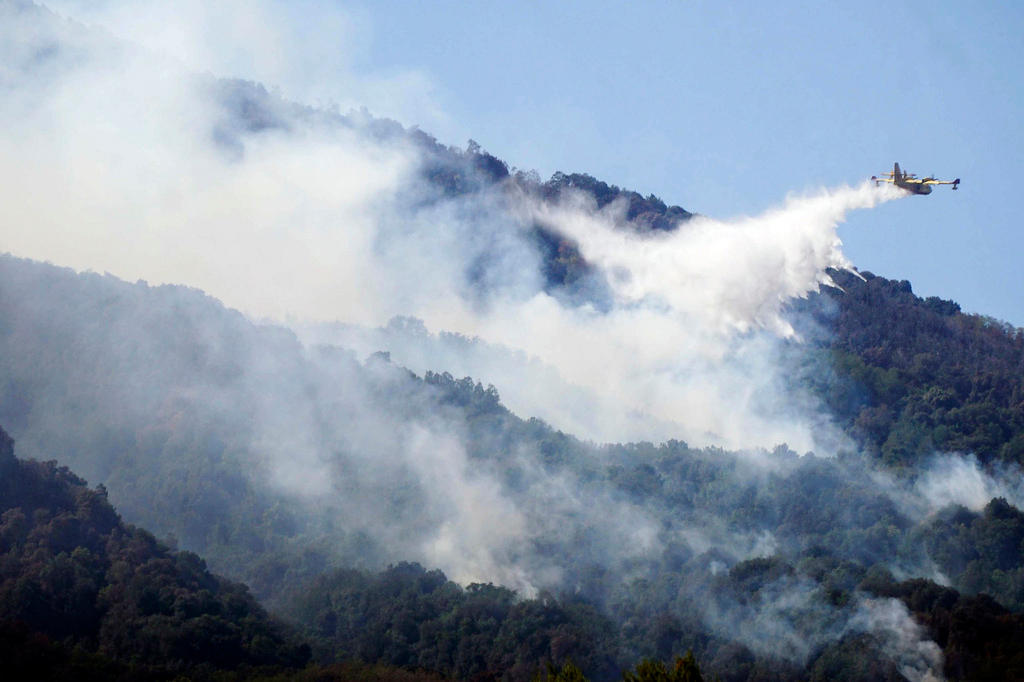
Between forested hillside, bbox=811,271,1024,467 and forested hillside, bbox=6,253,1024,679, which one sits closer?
forested hillside, bbox=6,253,1024,679

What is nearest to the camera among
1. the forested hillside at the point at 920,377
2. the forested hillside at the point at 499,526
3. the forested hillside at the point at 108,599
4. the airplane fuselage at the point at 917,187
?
the forested hillside at the point at 108,599

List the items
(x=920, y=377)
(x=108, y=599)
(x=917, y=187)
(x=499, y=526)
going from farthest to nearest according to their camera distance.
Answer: (x=920, y=377) < (x=499, y=526) < (x=917, y=187) < (x=108, y=599)

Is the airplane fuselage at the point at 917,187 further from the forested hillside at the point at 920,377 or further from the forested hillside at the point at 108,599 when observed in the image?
the forested hillside at the point at 108,599

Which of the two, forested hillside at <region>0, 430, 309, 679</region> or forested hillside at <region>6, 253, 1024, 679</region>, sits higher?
forested hillside at <region>6, 253, 1024, 679</region>

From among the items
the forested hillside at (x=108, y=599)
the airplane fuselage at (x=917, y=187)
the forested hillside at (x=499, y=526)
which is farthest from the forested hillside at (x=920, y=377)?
the forested hillside at (x=108, y=599)

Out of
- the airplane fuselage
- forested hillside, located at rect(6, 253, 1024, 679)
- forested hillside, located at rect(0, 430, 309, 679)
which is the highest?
the airplane fuselage

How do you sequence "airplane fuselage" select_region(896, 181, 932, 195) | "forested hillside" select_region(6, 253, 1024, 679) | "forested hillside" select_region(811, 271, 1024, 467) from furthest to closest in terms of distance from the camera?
"forested hillside" select_region(811, 271, 1024, 467)
"airplane fuselage" select_region(896, 181, 932, 195)
"forested hillside" select_region(6, 253, 1024, 679)

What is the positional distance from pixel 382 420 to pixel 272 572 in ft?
70.2

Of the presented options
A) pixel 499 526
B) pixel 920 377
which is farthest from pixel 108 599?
pixel 920 377

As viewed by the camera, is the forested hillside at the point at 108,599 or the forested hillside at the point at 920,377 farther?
the forested hillside at the point at 920,377

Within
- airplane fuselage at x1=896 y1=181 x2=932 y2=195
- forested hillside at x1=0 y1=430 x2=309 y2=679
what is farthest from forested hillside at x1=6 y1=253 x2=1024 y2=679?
airplane fuselage at x1=896 y1=181 x2=932 y2=195

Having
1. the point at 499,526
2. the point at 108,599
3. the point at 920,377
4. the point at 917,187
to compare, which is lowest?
the point at 108,599

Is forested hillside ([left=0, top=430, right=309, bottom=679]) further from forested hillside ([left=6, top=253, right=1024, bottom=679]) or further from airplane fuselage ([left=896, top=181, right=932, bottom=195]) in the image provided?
airplane fuselage ([left=896, top=181, right=932, bottom=195])

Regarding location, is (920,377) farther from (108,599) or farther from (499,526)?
(108,599)
